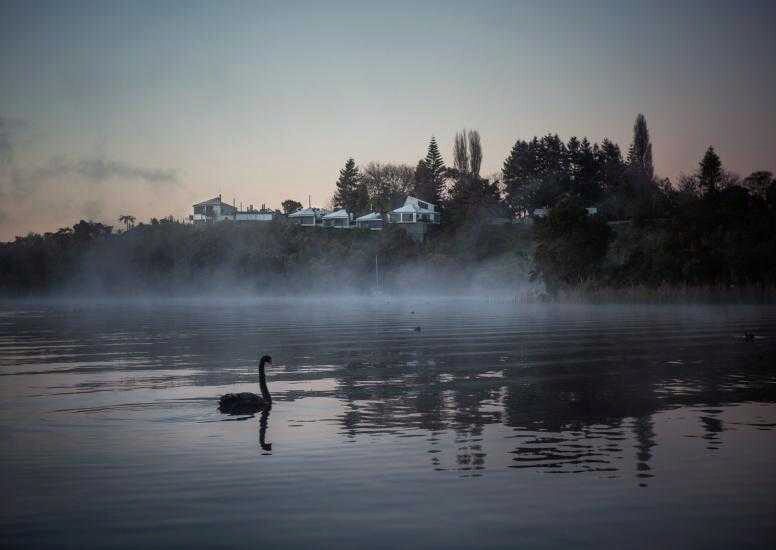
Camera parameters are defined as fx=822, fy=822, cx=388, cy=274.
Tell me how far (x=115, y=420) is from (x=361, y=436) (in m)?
6.88

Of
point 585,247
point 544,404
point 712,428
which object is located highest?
point 585,247

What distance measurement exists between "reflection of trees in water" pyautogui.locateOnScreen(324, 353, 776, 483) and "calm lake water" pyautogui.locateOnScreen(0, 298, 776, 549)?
0.32ft

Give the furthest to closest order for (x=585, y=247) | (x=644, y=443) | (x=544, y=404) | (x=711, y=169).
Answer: (x=711, y=169) → (x=585, y=247) → (x=544, y=404) → (x=644, y=443)

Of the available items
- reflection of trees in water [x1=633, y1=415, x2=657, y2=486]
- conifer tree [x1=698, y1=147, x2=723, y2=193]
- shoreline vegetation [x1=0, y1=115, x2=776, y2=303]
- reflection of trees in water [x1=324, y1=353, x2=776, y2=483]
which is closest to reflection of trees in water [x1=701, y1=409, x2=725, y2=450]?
reflection of trees in water [x1=324, y1=353, x2=776, y2=483]

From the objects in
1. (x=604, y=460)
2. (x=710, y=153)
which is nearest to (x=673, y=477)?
(x=604, y=460)

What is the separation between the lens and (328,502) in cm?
1304

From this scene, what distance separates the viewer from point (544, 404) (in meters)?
22.7

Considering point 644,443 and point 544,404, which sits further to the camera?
point 544,404

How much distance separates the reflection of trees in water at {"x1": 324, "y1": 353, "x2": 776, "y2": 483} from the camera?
645 inches

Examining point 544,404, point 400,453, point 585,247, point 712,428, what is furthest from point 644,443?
point 585,247

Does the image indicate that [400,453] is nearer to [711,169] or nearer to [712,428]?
[712,428]

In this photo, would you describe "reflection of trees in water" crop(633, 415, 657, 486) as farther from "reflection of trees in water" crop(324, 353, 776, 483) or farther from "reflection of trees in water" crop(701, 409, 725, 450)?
"reflection of trees in water" crop(701, 409, 725, 450)

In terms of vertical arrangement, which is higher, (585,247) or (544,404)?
(585,247)

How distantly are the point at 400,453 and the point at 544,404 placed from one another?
7405 millimetres
